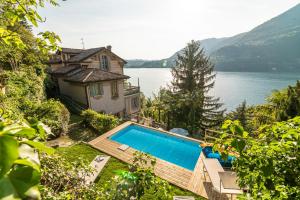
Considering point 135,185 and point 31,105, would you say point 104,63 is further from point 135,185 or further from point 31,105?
point 135,185

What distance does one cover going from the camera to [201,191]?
24.9ft

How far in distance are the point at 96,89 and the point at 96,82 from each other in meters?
0.85

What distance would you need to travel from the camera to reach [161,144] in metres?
13.5

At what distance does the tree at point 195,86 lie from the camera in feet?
80.2

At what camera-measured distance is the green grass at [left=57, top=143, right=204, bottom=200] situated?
7.48 m

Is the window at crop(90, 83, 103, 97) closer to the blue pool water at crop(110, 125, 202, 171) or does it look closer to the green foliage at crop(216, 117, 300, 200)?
the blue pool water at crop(110, 125, 202, 171)

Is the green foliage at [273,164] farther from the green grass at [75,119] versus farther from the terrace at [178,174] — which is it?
the green grass at [75,119]

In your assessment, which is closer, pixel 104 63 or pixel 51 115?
pixel 51 115

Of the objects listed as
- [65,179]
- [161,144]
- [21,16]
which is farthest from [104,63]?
[65,179]

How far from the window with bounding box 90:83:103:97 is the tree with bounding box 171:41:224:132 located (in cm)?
1094

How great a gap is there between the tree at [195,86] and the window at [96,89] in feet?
35.9

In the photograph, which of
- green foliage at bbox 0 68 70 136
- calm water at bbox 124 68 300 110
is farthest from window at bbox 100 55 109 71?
calm water at bbox 124 68 300 110

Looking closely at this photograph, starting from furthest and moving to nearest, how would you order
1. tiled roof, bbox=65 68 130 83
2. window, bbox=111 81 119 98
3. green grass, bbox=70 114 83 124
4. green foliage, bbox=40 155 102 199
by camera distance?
window, bbox=111 81 119 98 < tiled roof, bbox=65 68 130 83 < green grass, bbox=70 114 83 124 < green foliage, bbox=40 155 102 199

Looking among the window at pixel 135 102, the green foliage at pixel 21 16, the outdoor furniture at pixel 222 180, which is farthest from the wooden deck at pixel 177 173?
the window at pixel 135 102
